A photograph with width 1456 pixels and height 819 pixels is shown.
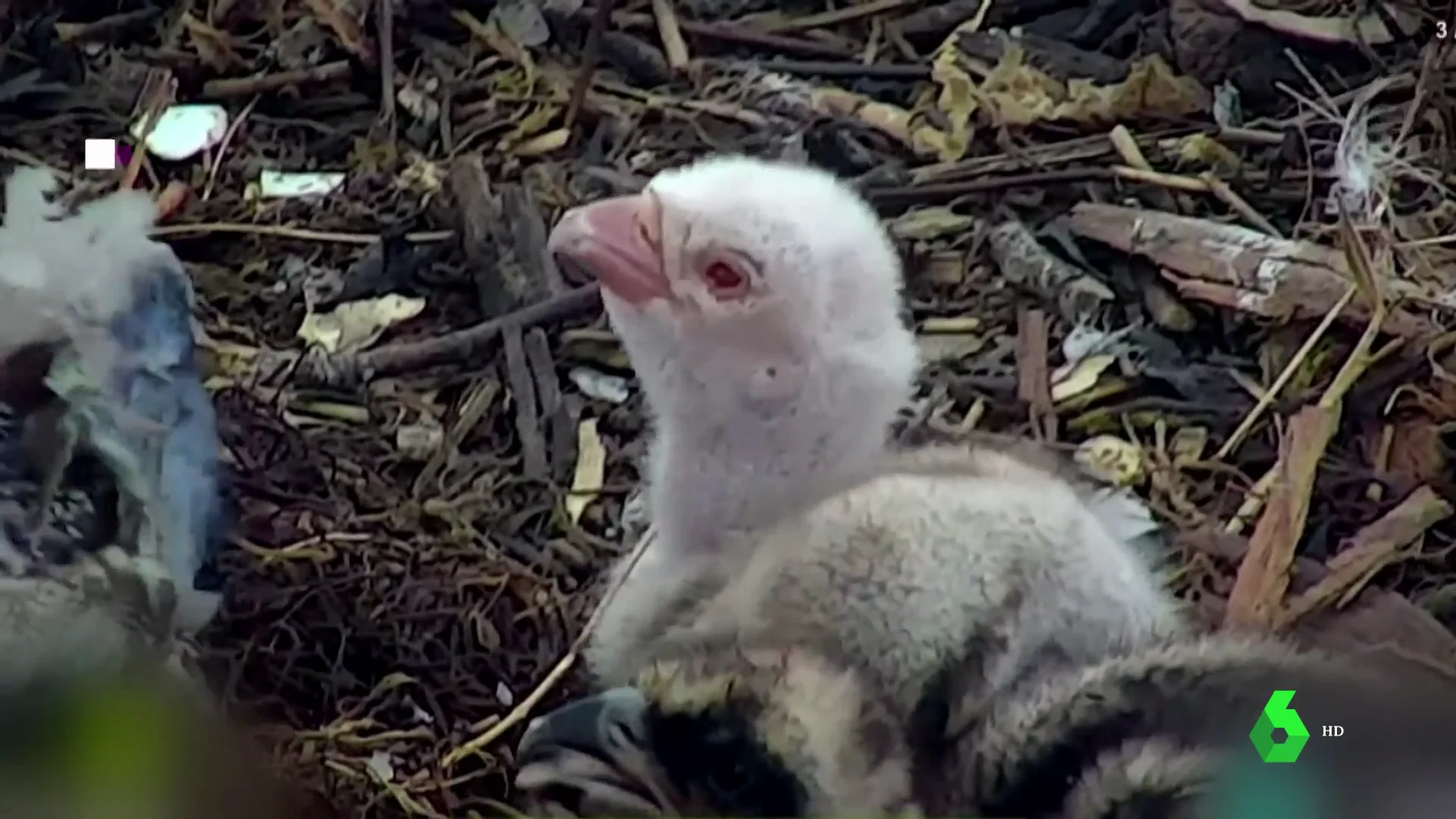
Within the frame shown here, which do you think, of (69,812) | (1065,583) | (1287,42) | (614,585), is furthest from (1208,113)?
(69,812)

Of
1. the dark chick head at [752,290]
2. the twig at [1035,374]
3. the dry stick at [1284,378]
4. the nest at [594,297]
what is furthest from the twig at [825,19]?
the dry stick at [1284,378]

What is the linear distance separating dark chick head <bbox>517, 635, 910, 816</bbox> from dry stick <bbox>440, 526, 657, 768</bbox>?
1 cm

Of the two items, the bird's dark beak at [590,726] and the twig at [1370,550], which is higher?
the bird's dark beak at [590,726]

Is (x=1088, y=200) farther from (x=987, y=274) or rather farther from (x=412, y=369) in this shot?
(x=412, y=369)

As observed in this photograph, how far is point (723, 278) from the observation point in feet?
3.71

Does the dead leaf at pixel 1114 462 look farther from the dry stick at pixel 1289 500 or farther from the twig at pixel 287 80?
the twig at pixel 287 80

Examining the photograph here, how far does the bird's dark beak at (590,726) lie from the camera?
113 cm

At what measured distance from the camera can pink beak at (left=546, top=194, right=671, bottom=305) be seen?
1.14 meters

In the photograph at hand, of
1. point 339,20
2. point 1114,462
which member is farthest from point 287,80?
point 1114,462

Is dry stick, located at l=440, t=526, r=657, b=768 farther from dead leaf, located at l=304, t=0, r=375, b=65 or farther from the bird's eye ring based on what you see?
dead leaf, located at l=304, t=0, r=375, b=65

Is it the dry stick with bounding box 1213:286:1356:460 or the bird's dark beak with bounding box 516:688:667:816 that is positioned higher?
the dry stick with bounding box 1213:286:1356:460

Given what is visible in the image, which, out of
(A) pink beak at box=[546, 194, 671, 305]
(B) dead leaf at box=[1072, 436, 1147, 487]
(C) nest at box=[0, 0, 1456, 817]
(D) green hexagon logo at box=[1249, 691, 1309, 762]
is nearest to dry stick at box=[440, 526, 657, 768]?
(C) nest at box=[0, 0, 1456, 817]

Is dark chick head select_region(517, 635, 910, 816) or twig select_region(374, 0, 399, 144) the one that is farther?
twig select_region(374, 0, 399, 144)

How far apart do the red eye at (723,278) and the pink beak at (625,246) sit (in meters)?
0.03
